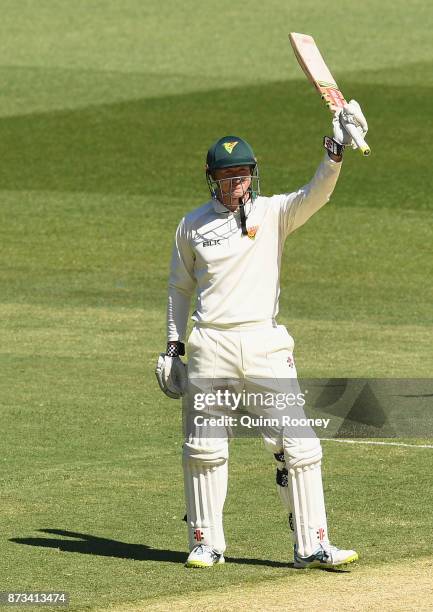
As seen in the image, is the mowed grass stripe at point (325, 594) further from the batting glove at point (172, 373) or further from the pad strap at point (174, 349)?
the pad strap at point (174, 349)

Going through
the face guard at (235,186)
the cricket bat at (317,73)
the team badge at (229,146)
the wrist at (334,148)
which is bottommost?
the face guard at (235,186)

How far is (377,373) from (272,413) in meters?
6.09

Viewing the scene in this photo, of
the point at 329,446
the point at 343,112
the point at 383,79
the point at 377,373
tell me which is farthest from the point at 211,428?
the point at 383,79

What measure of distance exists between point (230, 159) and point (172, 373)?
123cm

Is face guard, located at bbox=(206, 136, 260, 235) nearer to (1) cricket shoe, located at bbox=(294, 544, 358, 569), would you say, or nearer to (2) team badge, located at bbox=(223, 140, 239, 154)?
(2) team badge, located at bbox=(223, 140, 239, 154)

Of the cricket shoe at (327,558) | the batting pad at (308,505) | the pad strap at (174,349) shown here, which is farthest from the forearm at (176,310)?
the cricket shoe at (327,558)

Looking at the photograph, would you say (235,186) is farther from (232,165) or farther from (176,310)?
(176,310)

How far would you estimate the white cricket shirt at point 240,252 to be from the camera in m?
8.93

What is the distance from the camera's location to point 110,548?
31.0ft

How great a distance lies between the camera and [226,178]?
9.05 meters

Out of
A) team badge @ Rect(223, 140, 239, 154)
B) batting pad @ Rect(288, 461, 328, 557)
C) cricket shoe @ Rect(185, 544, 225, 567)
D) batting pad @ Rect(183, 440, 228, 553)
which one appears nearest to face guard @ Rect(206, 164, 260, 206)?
team badge @ Rect(223, 140, 239, 154)

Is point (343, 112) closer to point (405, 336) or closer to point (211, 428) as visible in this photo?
point (211, 428)

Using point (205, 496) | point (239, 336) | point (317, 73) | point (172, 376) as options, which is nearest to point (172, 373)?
point (172, 376)

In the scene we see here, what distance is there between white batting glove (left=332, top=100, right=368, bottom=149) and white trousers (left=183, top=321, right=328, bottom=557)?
3.58 feet
